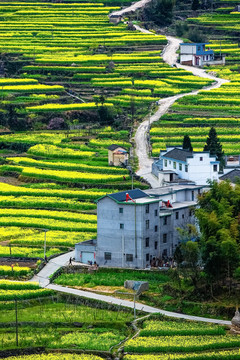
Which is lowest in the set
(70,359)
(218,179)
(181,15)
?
(70,359)

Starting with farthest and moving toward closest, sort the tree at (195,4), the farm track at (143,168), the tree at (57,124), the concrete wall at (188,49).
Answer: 1. the tree at (195,4)
2. the concrete wall at (188,49)
3. the tree at (57,124)
4. the farm track at (143,168)

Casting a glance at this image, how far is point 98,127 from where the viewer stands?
103m

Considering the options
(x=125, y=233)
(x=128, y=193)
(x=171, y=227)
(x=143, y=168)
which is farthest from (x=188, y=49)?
(x=125, y=233)

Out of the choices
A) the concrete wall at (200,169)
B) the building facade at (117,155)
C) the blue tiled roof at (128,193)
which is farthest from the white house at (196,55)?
the blue tiled roof at (128,193)

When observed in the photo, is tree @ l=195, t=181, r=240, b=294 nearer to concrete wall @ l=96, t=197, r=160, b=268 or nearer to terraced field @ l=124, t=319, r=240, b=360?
concrete wall @ l=96, t=197, r=160, b=268

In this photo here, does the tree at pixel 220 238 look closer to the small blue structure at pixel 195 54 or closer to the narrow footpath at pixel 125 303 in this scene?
the narrow footpath at pixel 125 303

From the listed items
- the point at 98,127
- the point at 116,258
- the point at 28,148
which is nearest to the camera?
the point at 116,258

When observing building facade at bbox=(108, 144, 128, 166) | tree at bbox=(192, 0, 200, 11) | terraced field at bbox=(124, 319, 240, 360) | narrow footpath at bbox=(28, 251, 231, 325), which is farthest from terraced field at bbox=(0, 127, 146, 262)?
tree at bbox=(192, 0, 200, 11)

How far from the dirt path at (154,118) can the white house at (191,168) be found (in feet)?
8.94

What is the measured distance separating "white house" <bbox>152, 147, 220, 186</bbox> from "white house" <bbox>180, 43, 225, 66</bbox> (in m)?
→ 46.8

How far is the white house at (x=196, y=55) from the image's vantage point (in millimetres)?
122750

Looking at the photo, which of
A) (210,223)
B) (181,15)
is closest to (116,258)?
(210,223)

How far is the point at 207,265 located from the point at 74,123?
48.0 meters

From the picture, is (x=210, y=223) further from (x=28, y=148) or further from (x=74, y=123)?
(x=74, y=123)
